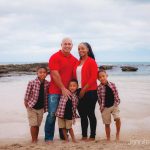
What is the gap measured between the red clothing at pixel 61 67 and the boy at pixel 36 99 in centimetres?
16

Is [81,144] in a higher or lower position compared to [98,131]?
higher

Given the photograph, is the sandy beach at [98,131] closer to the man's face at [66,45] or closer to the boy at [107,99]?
the boy at [107,99]

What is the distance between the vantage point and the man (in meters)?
6.17

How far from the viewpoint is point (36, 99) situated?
20.4ft

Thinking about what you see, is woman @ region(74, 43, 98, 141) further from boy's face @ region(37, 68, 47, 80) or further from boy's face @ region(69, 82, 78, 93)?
boy's face @ region(37, 68, 47, 80)

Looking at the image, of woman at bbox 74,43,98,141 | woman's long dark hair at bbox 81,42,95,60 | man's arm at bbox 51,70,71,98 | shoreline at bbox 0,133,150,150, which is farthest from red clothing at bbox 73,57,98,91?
shoreline at bbox 0,133,150,150

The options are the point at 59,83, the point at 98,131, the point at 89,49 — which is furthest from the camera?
the point at 98,131

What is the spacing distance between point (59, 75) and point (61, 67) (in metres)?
0.18

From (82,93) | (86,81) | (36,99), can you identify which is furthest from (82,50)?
(36,99)

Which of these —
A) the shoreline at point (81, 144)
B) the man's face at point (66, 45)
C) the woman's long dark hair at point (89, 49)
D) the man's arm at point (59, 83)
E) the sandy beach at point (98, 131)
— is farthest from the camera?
the woman's long dark hair at point (89, 49)

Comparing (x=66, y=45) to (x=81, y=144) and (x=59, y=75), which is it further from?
(x=81, y=144)

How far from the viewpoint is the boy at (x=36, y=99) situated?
6242 millimetres

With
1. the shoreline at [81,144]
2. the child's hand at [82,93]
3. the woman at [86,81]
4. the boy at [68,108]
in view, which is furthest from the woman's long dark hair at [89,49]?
the shoreline at [81,144]

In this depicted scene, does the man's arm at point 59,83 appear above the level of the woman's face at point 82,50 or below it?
below
